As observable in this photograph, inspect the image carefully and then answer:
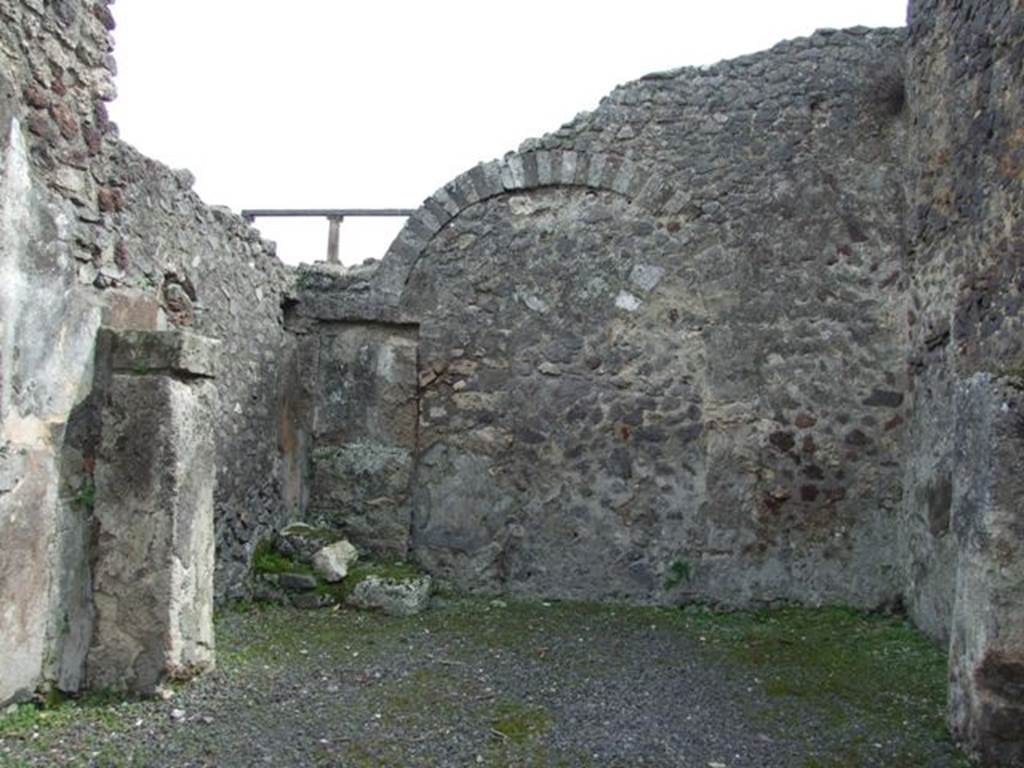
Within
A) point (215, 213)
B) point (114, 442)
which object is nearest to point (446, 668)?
point (114, 442)

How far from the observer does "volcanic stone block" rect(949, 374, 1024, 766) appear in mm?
3307

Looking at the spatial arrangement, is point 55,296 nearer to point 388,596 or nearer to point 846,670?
point 388,596

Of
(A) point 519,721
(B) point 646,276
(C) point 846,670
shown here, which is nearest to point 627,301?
(B) point 646,276

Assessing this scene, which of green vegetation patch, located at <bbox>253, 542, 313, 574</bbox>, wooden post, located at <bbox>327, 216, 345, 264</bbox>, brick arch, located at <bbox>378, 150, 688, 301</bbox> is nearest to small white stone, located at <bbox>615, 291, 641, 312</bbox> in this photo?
brick arch, located at <bbox>378, 150, 688, 301</bbox>

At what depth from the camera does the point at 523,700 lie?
4203mm

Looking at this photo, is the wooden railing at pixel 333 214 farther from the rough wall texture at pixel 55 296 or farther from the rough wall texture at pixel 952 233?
the rough wall texture at pixel 952 233

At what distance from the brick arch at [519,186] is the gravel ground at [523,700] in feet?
8.98

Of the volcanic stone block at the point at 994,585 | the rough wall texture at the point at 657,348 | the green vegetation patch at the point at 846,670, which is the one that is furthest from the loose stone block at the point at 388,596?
the volcanic stone block at the point at 994,585

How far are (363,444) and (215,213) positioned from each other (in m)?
2.05

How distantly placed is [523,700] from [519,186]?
400cm

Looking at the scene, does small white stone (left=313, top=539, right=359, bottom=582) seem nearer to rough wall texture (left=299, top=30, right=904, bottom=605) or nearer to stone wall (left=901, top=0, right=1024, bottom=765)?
rough wall texture (left=299, top=30, right=904, bottom=605)

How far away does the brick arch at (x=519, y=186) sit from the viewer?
6719mm

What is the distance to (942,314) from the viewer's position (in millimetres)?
5539

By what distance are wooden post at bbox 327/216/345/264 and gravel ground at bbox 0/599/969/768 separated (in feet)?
15.0
